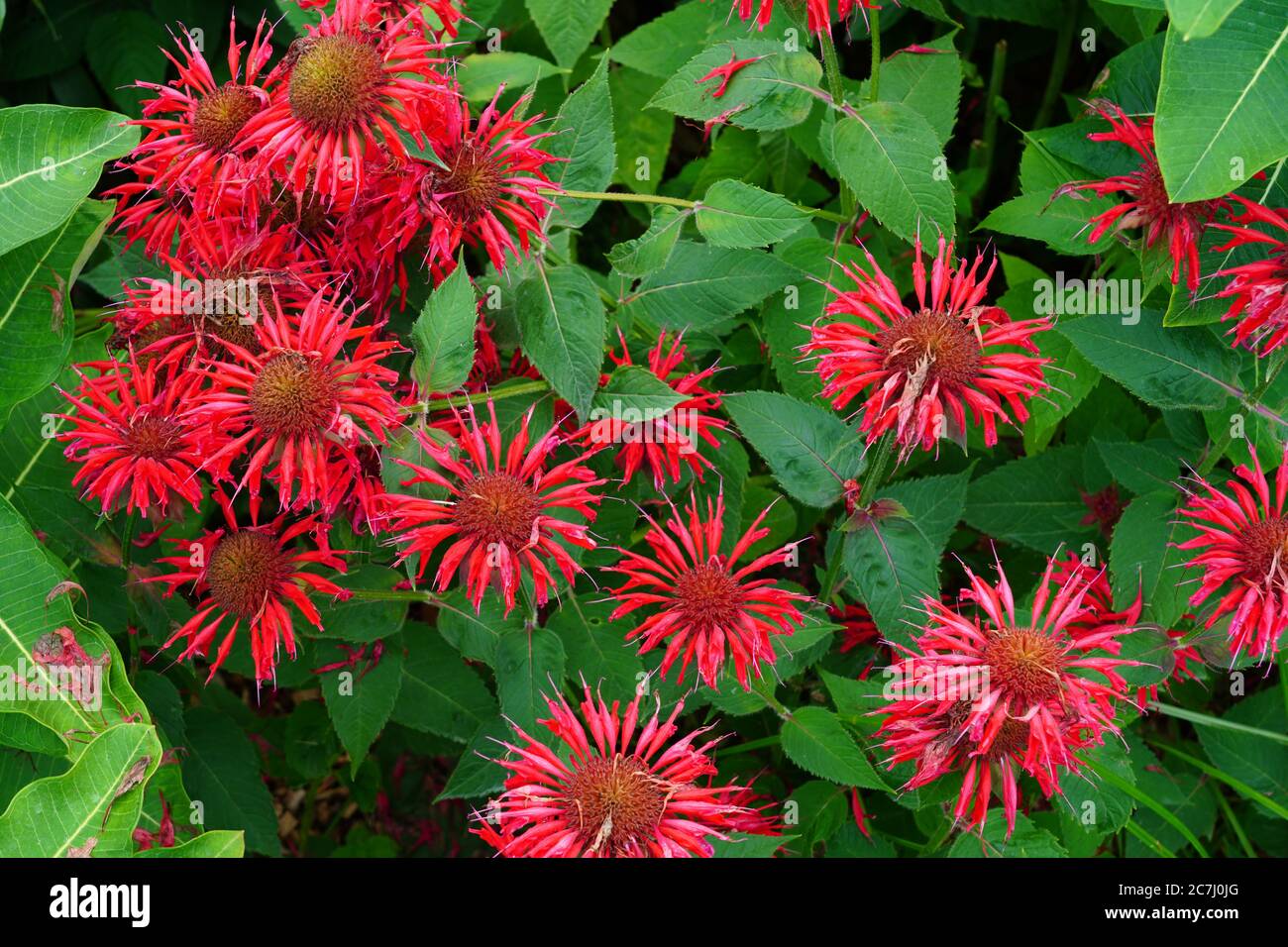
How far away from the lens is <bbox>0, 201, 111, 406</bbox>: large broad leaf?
1669mm

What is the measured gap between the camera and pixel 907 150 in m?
1.58

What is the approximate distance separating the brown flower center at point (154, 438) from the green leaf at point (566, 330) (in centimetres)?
43

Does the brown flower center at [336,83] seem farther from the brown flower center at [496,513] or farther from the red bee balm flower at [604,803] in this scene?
the red bee balm flower at [604,803]

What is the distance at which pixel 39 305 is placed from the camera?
1712mm

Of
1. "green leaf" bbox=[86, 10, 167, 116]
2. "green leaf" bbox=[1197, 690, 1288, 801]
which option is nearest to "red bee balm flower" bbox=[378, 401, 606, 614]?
"green leaf" bbox=[1197, 690, 1288, 801]

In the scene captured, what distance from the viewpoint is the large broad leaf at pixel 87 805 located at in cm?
135

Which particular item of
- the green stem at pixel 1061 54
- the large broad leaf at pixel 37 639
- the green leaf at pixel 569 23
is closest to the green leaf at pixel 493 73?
the green leaf at pixel 569 23

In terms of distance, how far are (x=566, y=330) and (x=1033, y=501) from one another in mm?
860

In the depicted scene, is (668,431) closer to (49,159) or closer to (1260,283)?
(1260,283)

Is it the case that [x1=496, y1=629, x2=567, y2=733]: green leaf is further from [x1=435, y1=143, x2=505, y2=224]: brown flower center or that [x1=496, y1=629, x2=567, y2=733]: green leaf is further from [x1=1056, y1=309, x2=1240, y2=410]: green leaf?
[x1=1056, y1=309, x2=1240, y2=410]: green leaf

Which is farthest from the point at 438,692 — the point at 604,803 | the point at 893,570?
the point at 893,570

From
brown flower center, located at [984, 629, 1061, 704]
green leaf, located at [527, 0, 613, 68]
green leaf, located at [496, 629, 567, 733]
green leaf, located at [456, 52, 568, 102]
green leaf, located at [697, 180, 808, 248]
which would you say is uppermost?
green leaf, located at [527, 0, 613, 68]

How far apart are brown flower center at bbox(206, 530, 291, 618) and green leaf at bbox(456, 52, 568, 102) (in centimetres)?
69

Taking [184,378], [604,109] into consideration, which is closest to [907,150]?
[604,109]
